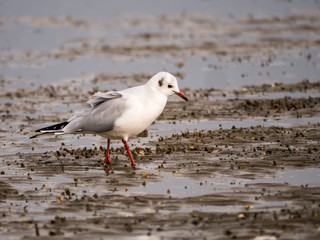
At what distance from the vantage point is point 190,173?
1297cm

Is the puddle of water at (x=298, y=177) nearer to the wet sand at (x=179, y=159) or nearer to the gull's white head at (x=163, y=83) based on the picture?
the wet sand at (x=179, y=159)

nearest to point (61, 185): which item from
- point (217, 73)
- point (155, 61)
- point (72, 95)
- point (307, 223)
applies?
point (307, 223)

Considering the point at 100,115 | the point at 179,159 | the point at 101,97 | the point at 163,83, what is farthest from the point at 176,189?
the point at 101,97

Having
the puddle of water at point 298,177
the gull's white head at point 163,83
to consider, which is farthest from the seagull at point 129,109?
the puddle of water at point 298,177

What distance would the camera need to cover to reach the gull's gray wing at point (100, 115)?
13.7 metres

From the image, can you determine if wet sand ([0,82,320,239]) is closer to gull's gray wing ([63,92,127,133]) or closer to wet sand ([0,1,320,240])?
wet sand ([0,1,320,240])

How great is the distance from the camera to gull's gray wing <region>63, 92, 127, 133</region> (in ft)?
45.1

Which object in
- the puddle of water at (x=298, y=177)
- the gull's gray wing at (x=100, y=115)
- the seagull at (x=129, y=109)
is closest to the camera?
the puddle of water at (x=298, y=177)

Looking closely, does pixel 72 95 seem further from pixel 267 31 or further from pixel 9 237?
pixel 267 31

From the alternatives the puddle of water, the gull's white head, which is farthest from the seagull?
the puddle of water

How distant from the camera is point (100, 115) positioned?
13930 mm

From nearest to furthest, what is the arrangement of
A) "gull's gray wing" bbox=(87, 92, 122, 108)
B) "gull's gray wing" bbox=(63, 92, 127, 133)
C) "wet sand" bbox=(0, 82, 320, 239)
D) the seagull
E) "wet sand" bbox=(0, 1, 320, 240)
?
"wet sand" bbox=(0, 82, 320, 239) → "wet sand" bbox=(0, 1, 320, 240) → the seagull → "gull's gray wing" bbox=(63, 92, 127, 133) → "gull's gray wing" bbox=(87, 92, 122, 108)

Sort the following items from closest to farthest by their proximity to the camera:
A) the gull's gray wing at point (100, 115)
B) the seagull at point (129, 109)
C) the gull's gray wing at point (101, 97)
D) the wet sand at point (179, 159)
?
1. the wet sand at point (179, 159)
2. the seagull at point (129, 109)
3. the gull's gray wing at point (100, 115)
4. the gull's gray wing at point (101, 97)

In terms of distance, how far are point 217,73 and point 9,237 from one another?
18.7 meters
